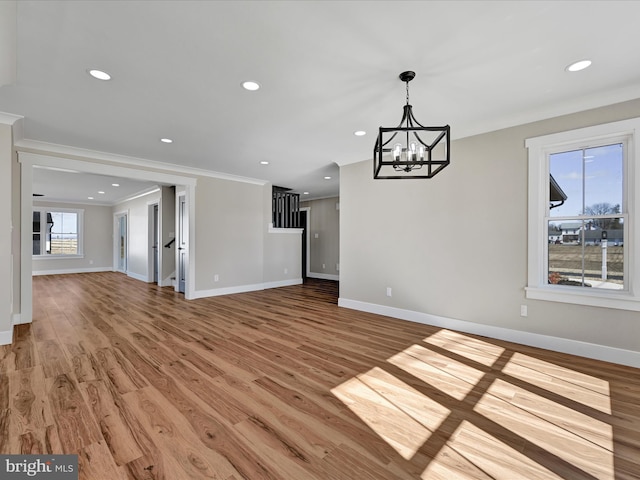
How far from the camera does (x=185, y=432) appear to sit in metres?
1.77

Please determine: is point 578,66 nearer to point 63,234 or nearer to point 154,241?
point 154,241

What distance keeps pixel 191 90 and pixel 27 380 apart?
2.88m

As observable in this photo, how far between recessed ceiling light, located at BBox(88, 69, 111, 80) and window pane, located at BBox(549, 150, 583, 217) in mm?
4437

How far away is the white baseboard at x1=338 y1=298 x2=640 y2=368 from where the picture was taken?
273 centimetres

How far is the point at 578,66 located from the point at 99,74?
3.90 meters

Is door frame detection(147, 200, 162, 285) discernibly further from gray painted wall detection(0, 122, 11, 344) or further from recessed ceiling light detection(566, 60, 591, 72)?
recessed ceiling light detection(566, 60, 591, 72)

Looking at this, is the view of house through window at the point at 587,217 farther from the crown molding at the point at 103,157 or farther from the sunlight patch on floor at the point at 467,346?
the crown molding at the point at 103,157

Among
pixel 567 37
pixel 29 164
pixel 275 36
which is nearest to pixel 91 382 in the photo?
pixel 275 36

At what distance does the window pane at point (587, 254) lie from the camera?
9.30 ft

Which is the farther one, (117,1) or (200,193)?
(200,193)

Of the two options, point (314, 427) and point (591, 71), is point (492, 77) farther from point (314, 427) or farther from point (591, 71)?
point (314, 427)

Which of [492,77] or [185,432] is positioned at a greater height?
[492,77]

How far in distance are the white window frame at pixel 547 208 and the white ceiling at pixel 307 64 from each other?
291 mm

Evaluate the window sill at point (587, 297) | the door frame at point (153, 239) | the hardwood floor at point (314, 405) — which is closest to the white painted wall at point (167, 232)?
the door frame at point (153, 239)
